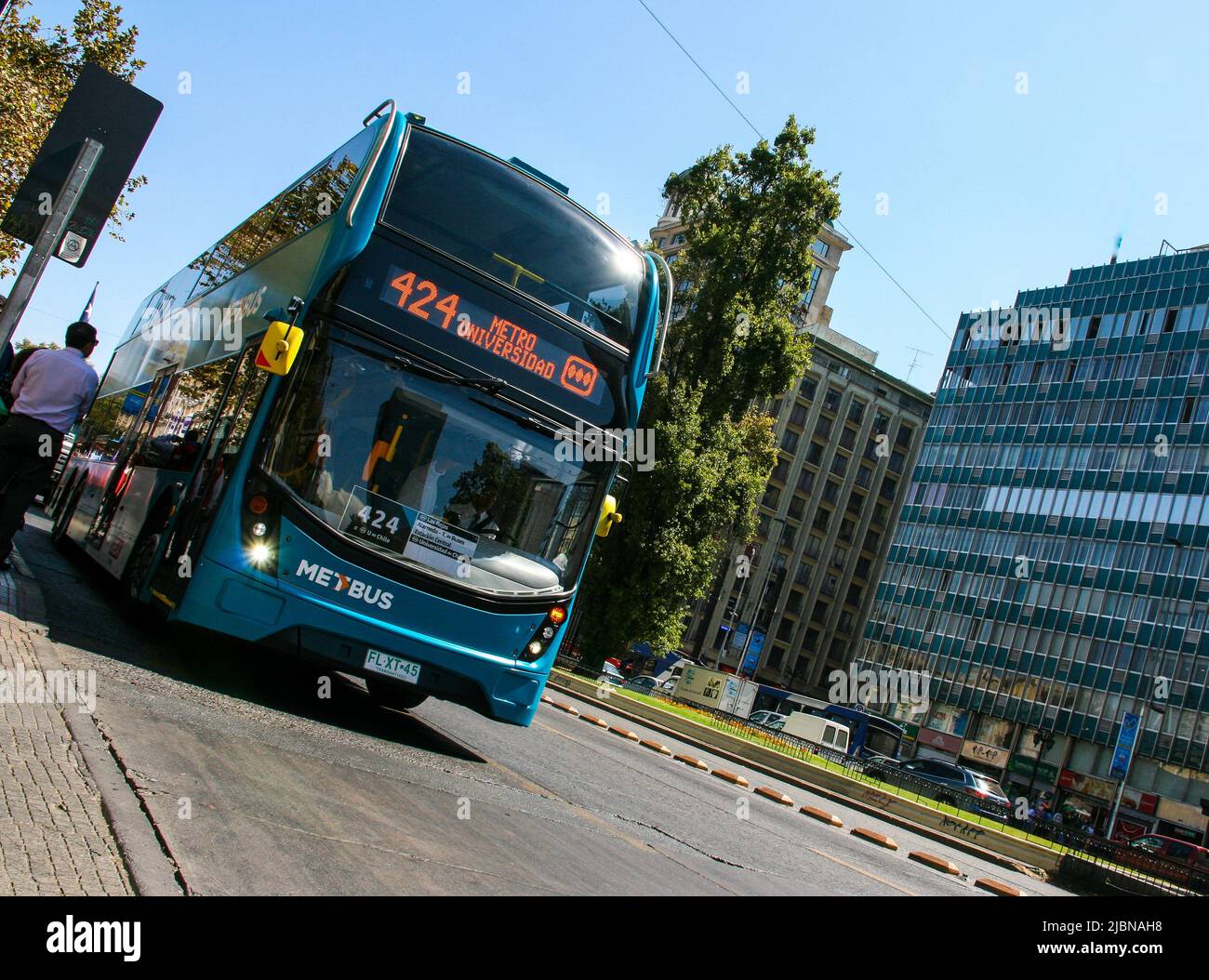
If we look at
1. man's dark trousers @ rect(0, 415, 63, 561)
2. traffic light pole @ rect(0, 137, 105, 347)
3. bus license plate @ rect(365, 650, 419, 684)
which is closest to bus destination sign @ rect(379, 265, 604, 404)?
traffic light pole @ rect(0, 137, 105, 347)

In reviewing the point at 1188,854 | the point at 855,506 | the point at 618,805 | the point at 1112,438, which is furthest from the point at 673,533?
the point at 855,506

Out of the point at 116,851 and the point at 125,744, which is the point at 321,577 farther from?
the point at 116,851

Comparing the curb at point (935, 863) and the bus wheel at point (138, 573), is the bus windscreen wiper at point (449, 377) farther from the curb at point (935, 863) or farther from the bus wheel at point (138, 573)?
the curb at point (935, 863)

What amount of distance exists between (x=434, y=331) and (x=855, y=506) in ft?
282

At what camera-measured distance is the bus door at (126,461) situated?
40.3 feet

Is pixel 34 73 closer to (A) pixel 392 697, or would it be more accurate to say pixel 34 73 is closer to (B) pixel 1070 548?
(A) pixel 392 697

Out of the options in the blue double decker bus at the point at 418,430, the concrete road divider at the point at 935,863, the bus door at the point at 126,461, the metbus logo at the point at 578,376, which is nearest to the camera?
the blue double decker bus at the point at 418,430

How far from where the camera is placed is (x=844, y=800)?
21.9 meters

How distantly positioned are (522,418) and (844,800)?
15.6m

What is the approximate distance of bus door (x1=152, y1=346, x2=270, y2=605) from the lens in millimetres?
8352

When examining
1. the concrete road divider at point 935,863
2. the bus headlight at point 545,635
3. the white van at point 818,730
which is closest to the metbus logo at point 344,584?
the bus headlight at point 545,635

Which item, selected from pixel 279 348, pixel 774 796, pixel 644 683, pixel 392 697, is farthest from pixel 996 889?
pixel 644 683

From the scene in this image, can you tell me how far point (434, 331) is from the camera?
851 cm

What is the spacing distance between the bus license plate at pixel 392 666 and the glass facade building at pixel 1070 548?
51.5 metres
